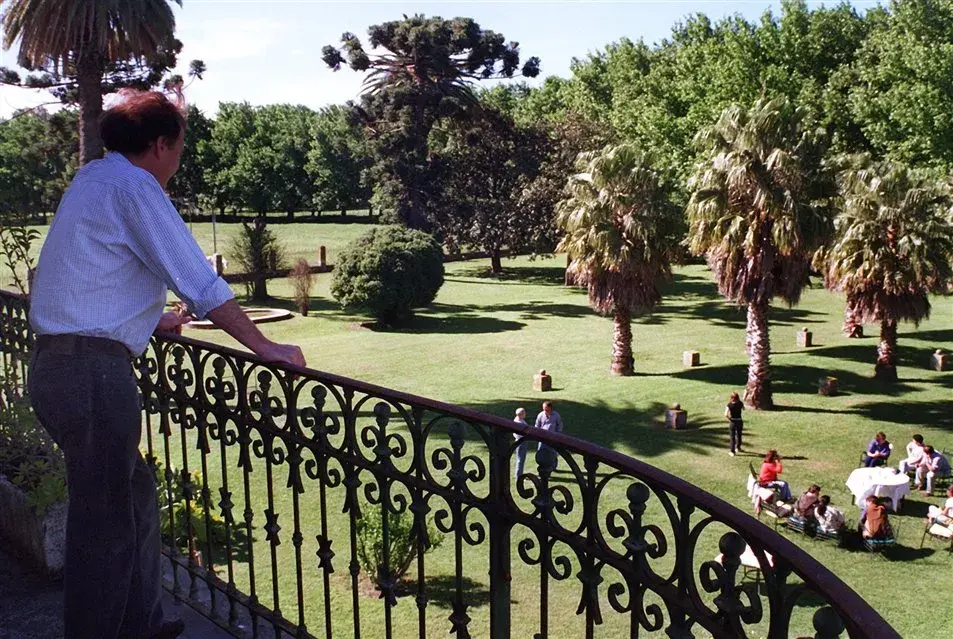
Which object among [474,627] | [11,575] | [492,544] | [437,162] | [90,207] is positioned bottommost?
[474,627]

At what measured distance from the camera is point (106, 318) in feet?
8.23

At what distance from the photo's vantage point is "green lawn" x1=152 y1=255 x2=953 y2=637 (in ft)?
39.7

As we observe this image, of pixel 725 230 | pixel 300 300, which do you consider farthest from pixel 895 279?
pixel 300 300

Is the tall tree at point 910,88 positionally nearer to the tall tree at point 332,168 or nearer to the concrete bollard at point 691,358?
the concrete bollard at point 691,358

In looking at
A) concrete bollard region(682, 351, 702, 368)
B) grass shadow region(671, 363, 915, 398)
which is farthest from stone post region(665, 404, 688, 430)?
A: concrete bollard region(682, 351, 702, 368)

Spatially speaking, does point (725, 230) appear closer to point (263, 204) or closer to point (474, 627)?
point (474, 627)

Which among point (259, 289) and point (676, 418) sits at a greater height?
point (259, 289)

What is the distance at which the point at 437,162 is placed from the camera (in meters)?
44.9

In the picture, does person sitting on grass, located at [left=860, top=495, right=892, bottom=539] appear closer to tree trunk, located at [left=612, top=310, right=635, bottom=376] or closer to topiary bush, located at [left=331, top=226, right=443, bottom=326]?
tree trunk, located at [left=612, top=310, right=635, bottom=376]

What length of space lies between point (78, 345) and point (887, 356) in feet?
81.9

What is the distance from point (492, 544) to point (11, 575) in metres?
2.75

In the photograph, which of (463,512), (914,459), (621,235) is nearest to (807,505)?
(914,459)

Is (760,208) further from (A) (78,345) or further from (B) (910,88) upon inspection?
(A) (78,345)

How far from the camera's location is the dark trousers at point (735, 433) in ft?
58.3
